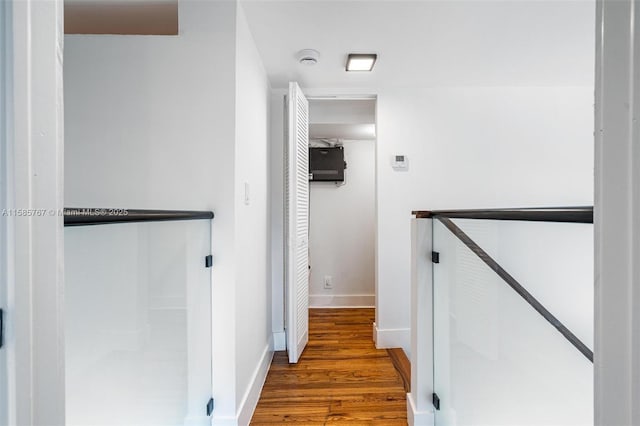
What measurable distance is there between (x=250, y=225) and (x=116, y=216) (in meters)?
1.00

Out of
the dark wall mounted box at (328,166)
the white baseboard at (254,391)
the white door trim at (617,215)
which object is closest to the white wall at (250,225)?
the white baseboard at (254,391)

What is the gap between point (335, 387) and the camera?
2033 millimetres

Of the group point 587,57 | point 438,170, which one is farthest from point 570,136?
point 438,170

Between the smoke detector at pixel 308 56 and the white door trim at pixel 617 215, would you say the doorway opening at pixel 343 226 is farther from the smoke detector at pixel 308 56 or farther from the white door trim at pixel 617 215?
the white door trim at pixel 617 215

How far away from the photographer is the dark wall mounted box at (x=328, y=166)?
3.84 meters

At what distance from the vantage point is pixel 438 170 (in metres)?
2.72

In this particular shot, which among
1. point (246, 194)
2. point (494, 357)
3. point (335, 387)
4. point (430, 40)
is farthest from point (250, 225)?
point (430, 40)

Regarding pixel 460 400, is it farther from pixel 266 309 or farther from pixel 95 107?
pixel 95 107

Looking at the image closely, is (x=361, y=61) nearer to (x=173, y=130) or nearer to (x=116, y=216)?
(x=173, y=130)

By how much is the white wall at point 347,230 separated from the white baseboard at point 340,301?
18mm

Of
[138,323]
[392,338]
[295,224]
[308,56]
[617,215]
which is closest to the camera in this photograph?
[617,215]

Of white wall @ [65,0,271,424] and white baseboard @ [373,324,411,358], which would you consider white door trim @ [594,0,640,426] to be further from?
white baseboard @ [373,324,411,358]

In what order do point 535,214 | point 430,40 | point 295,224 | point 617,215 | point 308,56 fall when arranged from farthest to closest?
point 295,224 < point 308,56 < point 430,40 < point 535,214 < point 617,215

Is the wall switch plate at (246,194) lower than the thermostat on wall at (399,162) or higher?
lower
